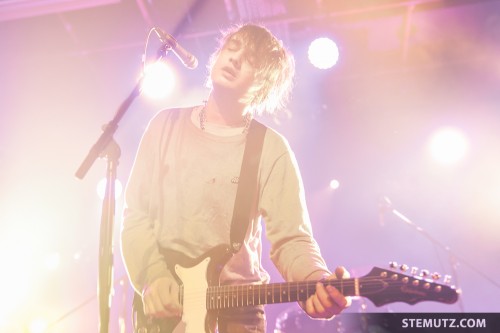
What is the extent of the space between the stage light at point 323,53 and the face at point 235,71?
9.24 ft

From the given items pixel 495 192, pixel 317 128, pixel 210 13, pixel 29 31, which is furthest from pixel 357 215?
pixel 29 31

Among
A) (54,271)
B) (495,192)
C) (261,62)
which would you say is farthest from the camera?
(495,192)

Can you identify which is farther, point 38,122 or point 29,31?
point 38,122

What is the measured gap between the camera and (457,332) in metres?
4.36

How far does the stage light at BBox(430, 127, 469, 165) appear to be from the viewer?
7657 millimetres

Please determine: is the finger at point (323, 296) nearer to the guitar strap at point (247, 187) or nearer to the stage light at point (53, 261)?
the guitar strap at point (247, 187)

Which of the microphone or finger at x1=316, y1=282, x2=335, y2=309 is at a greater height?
the microphone

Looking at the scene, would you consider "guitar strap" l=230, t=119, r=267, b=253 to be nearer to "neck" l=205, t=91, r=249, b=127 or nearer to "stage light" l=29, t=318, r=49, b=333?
"neck" l=205, t=91, r=249, b=127

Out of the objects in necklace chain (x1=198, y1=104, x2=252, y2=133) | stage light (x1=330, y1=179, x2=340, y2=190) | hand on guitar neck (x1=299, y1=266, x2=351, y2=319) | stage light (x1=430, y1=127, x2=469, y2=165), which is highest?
stage light (x1=430, y1=127, x2=469, y2=165)

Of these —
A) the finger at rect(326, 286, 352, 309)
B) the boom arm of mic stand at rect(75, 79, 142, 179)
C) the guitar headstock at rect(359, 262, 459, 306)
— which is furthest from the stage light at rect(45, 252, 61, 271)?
the guitar headstock at rect(359, 262, 459, 306)

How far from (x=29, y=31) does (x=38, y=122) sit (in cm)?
155

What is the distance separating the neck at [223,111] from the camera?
11.0 ft

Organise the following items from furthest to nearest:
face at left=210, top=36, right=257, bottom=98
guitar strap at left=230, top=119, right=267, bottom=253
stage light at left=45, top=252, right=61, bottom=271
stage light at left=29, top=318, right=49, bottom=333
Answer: stage light at left=45, top=252, right=61, bottom=271 → stage light at left=29, top=318, right=49, bottom=333 → face at left=210, top=36, right=257, bottom=98 → guitar strap at left=230, top=119, right=267, bottom=253

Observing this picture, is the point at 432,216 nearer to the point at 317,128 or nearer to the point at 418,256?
the point at 418,256
